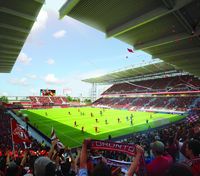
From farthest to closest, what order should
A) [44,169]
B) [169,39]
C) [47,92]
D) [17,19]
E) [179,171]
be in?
[47,92]
[17,19]
[169,39]
[44,169]
[179,171]

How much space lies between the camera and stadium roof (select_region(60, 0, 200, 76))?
704cm

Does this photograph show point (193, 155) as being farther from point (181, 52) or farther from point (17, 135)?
point (181, 52)

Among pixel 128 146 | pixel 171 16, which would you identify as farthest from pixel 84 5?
pixel 128 146

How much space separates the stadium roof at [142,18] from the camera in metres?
7.04

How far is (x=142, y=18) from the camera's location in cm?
773

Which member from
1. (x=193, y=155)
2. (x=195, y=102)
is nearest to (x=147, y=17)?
(x=193, y=155)

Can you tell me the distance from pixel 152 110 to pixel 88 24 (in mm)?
48845

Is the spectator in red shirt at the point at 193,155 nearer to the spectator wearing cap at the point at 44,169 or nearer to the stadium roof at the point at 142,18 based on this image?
the spectator wearing cap at the point at 44,169

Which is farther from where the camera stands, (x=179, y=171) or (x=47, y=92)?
(x=47, y=92)

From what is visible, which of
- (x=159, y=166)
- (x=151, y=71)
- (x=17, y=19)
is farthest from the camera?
(x=151, y=71)

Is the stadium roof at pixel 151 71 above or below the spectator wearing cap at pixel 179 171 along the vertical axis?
above

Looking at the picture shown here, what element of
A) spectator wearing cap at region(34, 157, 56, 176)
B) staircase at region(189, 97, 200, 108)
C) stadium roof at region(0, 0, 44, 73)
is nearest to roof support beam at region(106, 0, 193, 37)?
stadium roof at region(0, 0, 44, 73)

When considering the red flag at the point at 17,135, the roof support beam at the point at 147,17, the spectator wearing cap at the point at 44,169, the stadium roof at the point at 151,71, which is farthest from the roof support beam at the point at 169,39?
the stadium roof at the point at 151,71

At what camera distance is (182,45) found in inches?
452
